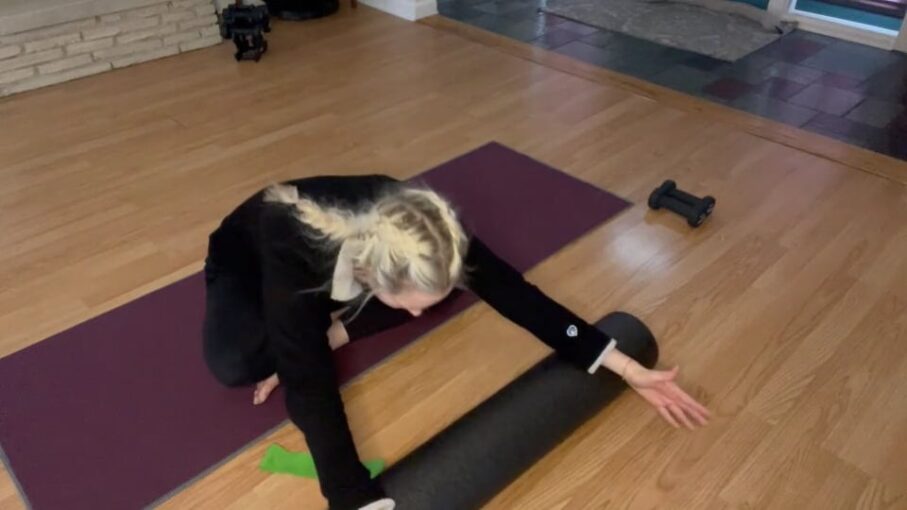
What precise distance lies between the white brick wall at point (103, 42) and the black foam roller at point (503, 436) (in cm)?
255

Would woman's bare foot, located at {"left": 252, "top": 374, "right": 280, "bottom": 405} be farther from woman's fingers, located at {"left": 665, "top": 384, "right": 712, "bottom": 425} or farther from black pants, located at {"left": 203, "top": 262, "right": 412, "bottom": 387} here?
woman's fingers, located at {"left": 665, "top": 384, "right": 712, "bottom": 425}

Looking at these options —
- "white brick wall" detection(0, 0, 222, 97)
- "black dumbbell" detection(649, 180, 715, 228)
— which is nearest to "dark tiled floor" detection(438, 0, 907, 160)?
"black dumbbell" detection(649, 180, 715, 228)

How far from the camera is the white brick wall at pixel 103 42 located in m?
2.77

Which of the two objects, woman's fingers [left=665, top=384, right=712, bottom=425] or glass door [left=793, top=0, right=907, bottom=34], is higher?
glass door [left=793, top=0, right=907, bottom=34]

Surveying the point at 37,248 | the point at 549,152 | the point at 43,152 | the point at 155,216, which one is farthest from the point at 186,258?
the point at 549,152

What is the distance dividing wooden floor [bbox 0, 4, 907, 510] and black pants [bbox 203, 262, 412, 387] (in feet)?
0.51

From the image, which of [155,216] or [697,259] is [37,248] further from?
[697,259]

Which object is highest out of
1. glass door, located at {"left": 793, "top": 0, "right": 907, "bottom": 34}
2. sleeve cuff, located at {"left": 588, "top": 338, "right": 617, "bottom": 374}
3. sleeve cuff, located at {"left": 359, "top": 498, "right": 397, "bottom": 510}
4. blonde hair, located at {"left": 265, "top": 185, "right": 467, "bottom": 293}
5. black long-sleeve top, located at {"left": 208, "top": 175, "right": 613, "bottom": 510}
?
blonde hair, located at {"left": 265, "top": 185, "right": 467, "bottom": 293}

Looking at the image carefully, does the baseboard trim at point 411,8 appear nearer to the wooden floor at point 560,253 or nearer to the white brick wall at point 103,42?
the wooden floor at point 560,253

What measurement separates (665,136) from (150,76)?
220cm

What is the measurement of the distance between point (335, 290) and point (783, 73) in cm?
267

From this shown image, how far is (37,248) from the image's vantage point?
1.96 metres

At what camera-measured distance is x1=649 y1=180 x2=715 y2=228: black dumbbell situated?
2.03m

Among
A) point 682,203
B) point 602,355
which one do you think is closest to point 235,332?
point 602,355
